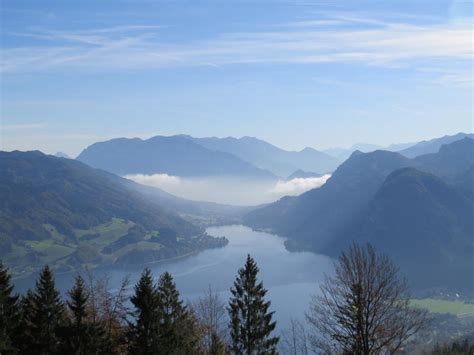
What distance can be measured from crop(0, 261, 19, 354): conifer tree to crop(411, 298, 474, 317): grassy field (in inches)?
5184

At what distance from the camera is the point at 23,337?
1083 inches

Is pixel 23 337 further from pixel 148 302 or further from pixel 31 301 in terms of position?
pixel 148 302

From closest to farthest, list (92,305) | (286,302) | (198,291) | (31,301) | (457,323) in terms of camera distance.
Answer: (31,301)
(92,305)
(457,323)
(286,302)
(198,291)

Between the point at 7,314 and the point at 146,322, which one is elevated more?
the point at 7,314

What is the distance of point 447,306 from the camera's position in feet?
493

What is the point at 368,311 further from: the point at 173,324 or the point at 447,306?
the point at 447,306

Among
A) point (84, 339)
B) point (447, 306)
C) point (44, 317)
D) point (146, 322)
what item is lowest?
point (447, 306)

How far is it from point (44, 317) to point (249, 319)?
1163cm

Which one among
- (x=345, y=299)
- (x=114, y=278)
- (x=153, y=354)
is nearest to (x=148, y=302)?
(x=153, y=354)

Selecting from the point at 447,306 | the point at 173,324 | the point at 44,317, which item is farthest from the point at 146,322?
the point at 447,306

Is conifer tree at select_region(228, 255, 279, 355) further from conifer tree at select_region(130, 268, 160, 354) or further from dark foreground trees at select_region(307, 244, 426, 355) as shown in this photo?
dark foreground trees at select_region(307, 244, 426, 355)

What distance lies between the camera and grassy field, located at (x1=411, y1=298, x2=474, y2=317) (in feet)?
471

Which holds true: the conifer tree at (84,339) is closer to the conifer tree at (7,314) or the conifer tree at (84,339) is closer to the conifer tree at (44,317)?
the conifer tree at (44,317)

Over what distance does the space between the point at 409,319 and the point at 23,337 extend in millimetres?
18857
